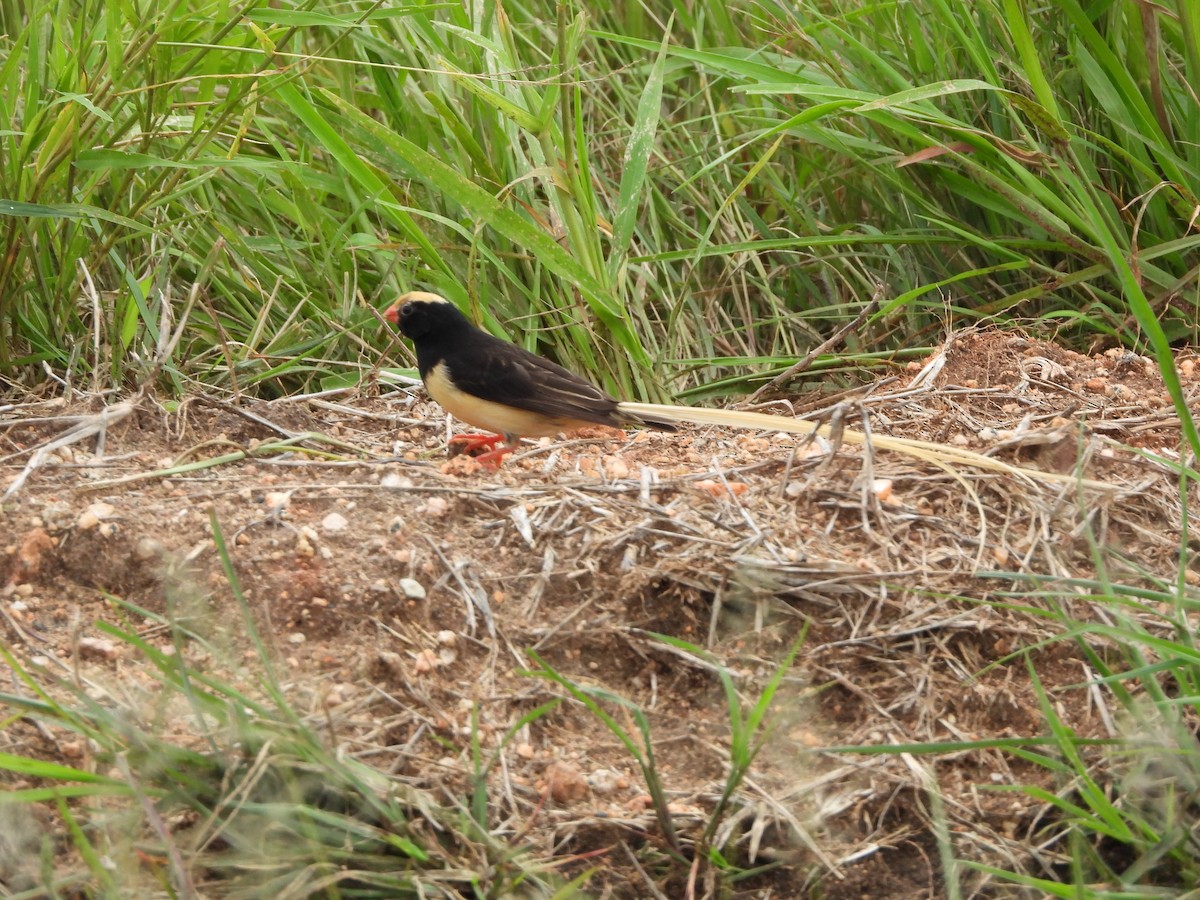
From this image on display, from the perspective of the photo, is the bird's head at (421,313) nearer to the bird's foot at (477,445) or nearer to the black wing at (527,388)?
the black wing at (527,388)

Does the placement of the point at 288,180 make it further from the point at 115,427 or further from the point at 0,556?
the point at 0,556

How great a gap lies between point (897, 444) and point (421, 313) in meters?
1.77

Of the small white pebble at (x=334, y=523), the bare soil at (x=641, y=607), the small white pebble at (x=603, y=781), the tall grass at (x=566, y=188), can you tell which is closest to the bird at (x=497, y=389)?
the tall grass at (x=566, y=188)

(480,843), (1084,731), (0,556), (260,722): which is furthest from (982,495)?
(0,556)

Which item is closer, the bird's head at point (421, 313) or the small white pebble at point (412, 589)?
the small white pebble at point (412, 589)

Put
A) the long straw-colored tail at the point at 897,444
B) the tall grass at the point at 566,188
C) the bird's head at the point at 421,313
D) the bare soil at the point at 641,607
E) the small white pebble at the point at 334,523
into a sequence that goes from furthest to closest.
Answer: the bird's head at the point at 421,313 < the tall grass at the point at 566,188 < the long straw-colored tail at the point at 897,444 < the small white pebble at the point at 334,523 < the bare soil at the point at 641,607

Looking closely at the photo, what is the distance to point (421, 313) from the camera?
15.2ft

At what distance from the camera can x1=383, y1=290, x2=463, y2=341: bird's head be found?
4.60 metres

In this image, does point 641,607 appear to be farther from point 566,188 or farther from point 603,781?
point 566,188

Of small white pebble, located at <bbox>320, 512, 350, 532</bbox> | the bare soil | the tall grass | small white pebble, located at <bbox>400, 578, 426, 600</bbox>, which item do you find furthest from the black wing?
small white pebble, located at <bbox>400, 578, 426, 600</bbox>

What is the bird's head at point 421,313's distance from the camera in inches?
181

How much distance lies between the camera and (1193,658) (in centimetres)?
253

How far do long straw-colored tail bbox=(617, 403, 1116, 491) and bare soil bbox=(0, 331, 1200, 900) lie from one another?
3 centimetres

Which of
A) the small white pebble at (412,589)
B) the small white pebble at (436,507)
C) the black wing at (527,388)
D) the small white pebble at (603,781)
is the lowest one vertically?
the small white pebble at (603,781)
